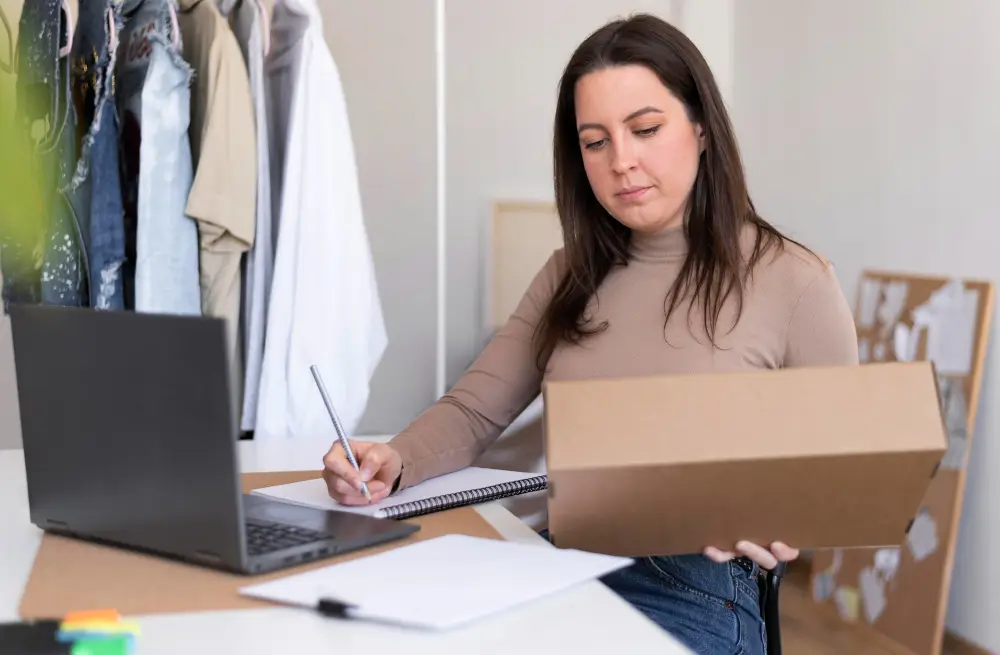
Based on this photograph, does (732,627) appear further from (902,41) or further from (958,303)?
(902,41)

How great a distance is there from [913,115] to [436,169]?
1.28 meters

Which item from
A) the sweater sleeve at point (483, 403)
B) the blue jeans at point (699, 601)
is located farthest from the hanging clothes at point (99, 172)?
the blue jeans at point (699, 601)

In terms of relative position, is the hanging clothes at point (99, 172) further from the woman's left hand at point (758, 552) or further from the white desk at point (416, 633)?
the woman's left hand at point (758, 552)

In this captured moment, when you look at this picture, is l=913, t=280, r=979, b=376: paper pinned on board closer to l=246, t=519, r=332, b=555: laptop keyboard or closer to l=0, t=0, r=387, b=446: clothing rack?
l=0, t=0, r=387, b=446: clothing rack

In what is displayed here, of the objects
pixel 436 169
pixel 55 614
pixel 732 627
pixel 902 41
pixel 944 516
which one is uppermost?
pixel 902 41

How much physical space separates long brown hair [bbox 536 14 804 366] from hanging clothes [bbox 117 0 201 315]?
0.78 m

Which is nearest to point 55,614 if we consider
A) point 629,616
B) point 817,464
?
point 629,616

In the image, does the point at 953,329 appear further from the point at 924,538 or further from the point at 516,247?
the point at 516,247

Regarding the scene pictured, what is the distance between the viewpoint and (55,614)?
0.82m

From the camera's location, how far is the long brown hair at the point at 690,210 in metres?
1.44

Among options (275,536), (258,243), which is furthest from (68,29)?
(275,536)

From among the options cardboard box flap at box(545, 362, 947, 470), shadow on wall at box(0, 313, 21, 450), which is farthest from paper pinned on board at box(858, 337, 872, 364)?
shadow on wall at box(0, 313, 21, 450)

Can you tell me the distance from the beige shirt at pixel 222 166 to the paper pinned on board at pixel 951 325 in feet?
5.13

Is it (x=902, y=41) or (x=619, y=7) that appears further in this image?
(x=619, y=7)
